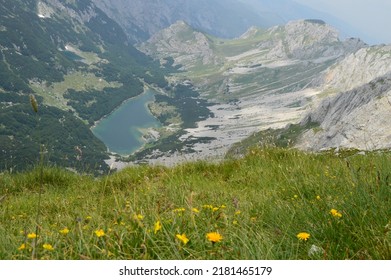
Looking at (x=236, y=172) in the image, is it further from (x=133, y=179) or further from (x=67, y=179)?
(x=67, y=179)

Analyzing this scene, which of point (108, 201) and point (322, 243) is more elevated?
point (322, 243)

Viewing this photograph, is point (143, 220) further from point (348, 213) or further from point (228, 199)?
point (228, 199)

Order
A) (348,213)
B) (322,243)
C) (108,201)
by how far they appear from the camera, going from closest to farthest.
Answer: (322,243)
(348,213)
(108,201)

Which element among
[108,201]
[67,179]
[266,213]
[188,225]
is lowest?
[67,179]

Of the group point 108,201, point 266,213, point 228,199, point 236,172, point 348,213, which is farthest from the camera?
point 236,172

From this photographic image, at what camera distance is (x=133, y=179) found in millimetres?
12758

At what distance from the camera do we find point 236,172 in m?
12.1

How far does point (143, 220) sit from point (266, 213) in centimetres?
190

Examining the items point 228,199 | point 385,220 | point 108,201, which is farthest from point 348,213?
point 108,201
